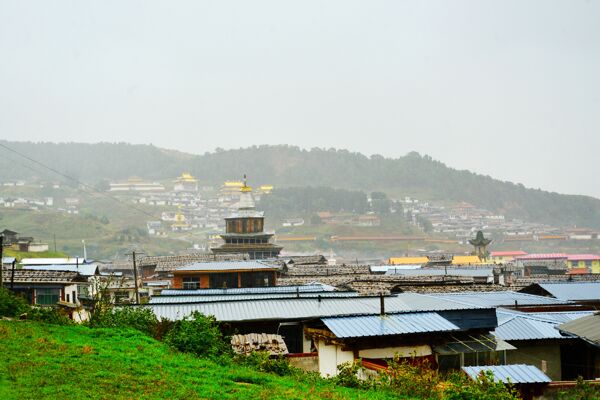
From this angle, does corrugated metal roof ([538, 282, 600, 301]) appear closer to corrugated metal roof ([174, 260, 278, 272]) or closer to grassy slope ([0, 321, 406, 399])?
corrugated metal roof ([174, 260, 278, 272])

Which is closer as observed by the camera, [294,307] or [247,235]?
[294,307]

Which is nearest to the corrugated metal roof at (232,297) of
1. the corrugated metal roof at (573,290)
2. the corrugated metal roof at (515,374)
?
the corrugated metal roof at (515,374)

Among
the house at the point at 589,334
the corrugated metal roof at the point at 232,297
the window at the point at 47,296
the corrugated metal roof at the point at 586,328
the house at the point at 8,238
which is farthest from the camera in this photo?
the house at the point at 8,238

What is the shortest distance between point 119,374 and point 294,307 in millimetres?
10830

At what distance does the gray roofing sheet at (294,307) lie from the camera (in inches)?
920

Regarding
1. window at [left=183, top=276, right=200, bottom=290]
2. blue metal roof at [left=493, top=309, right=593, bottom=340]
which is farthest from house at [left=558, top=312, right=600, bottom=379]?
window at [left=183, top=276, right=200, bottom=290]

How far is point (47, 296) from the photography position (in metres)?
37.4

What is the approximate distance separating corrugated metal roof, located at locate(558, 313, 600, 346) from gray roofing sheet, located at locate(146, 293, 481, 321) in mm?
3459

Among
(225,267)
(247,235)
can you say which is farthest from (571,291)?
(247,235)

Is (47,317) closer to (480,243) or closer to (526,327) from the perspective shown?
(526,327)

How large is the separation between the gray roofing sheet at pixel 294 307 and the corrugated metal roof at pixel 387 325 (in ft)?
5.11

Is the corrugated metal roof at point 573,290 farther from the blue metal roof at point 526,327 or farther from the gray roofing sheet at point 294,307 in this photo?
the blue metal roof at point 526,327

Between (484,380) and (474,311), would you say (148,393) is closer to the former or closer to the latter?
(484,380)

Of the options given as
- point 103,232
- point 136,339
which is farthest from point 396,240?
point 136,339
